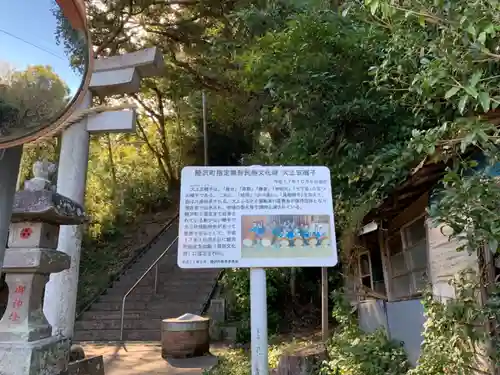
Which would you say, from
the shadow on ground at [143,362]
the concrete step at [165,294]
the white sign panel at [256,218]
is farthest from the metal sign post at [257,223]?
the concrete step at [165,294]

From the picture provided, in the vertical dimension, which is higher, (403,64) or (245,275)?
(403,64)

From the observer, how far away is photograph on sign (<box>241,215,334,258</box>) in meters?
3.05

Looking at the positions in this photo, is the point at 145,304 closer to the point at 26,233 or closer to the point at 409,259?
the point at 26,233

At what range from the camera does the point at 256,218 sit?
10.3ft

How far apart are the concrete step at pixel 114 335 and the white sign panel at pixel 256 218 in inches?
274

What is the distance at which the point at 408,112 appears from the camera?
500 cm

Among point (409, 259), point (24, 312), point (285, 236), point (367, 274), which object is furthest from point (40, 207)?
point (367, 274)

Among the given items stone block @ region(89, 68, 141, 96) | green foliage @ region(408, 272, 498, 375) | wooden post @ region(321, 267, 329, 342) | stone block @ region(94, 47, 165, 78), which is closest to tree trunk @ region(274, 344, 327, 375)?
wooden post @ region(321, 267, 329, 342)

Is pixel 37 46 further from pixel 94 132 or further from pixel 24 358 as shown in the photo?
pixel 94 132

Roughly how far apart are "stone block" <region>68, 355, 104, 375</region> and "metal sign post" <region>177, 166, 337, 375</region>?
122 inches

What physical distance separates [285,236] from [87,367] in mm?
3732

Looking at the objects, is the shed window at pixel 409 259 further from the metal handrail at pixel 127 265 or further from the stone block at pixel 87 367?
the metal handrail at pixel 127 265

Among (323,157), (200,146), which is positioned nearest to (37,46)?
(323,157)

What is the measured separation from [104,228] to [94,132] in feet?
35.4
